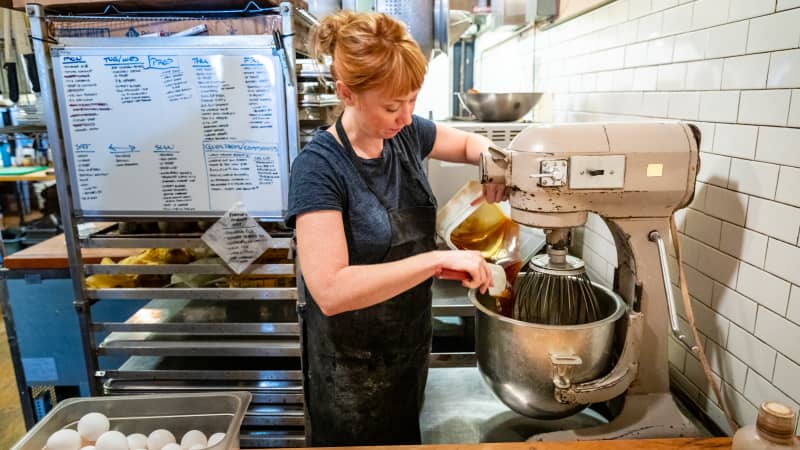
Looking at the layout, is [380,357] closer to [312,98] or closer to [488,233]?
[488,233]

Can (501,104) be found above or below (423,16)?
below

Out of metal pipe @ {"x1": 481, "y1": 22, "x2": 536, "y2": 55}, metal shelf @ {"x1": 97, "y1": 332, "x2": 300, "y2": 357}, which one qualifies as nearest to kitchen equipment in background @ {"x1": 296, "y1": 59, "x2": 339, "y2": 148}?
metal shelf @ {"x1": 97, "y1": 332, "x2": 300, "y2": 357}

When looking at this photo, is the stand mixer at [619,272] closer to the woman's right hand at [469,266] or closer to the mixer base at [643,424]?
the mixer base at [643,424]

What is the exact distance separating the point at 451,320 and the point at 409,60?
1.74m

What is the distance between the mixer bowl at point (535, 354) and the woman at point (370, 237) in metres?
0.17

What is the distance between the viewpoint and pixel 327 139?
1261 millimetres

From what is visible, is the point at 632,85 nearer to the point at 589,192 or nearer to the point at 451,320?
the point at 589,192

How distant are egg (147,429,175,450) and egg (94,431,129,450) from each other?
0.15 feet

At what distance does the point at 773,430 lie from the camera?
Result: 2.71 ft

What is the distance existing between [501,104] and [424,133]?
3.14 feet

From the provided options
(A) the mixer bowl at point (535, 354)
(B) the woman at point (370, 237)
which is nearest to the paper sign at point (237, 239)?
(B) the woman at point (370, 237)

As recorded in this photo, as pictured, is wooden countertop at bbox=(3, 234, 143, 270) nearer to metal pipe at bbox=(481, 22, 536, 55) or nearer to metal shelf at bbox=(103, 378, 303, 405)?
metal shelf at bbox=(103, 378, 303, 405)

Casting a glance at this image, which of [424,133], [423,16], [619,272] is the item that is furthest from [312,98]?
[619,272]

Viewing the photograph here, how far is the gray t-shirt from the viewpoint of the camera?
1157mm
